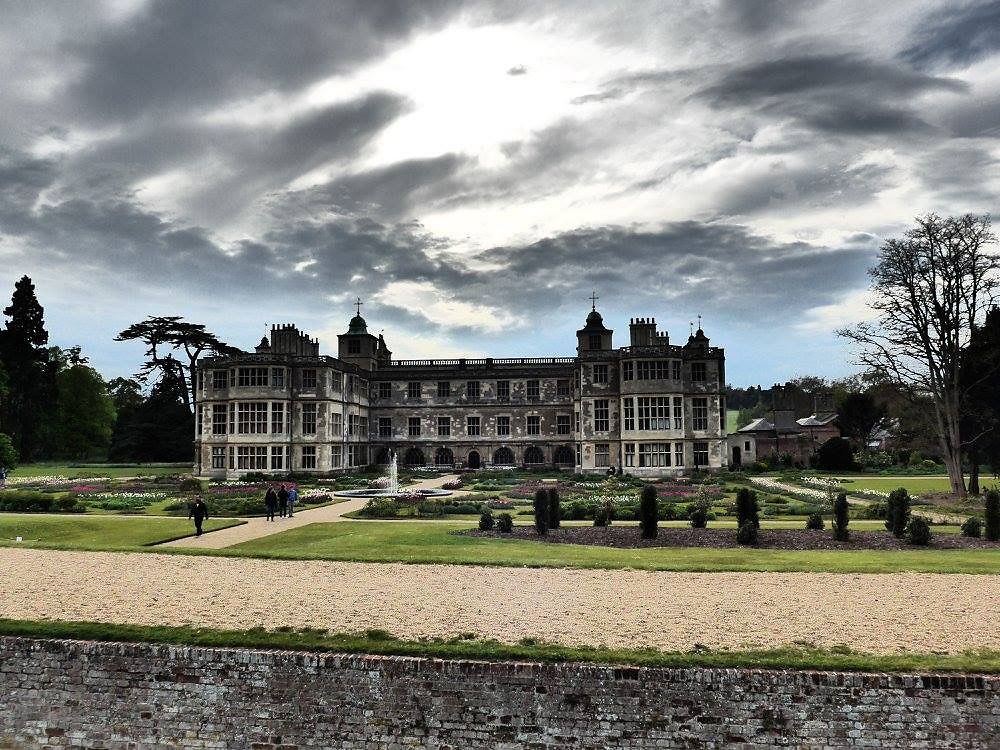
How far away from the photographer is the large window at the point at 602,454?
170 feet

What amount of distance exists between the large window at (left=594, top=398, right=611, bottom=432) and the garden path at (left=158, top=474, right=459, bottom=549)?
2335 cm

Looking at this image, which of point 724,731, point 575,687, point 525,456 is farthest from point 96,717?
point 525,456

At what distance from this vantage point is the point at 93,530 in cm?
2286

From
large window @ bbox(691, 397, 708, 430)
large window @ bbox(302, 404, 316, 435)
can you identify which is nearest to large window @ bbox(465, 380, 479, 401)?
large window @ bbox(302, 404, 316, 435)

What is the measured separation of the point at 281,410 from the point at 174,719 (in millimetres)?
42125

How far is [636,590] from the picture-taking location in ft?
43.2

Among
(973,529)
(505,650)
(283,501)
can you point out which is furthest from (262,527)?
(973,529)

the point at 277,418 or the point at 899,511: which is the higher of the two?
the point at 277,418

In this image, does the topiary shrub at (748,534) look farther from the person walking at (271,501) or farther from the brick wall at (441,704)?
the person walking at (271,501)

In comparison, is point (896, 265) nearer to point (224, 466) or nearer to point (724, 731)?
point (724, 731)

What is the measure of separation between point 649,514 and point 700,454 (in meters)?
32.2

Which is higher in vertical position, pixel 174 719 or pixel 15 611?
pixel 15 611

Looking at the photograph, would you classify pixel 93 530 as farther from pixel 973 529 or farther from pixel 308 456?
pixel 308 456

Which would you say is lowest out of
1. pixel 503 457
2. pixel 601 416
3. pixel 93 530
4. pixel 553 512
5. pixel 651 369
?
pixel 93 530
